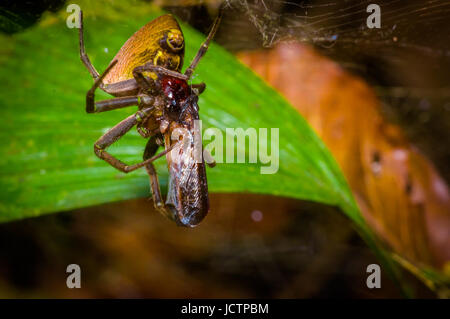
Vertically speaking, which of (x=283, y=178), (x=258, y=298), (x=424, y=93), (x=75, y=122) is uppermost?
(x=424, y=93)

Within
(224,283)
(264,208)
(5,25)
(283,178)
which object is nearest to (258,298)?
(224,283)

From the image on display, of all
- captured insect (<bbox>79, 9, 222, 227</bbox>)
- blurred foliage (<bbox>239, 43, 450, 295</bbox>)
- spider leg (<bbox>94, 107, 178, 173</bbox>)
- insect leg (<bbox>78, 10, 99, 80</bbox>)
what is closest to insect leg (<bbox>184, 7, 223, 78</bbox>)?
captured insect (<bbox>79, 9, 222, 227</bbox>)

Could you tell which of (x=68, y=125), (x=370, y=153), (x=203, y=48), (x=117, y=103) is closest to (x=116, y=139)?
(x=117, y=103)

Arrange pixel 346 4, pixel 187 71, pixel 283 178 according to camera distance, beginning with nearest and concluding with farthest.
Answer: pixel 187 71
pixel 346 4
pixel 283 178

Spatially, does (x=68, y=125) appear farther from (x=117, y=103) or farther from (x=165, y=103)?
(x=165, y=103)

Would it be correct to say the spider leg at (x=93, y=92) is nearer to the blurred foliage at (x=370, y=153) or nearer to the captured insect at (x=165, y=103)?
the captured insect at (x=165, y=103)

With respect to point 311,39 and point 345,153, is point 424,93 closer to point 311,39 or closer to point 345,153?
point 345,153
